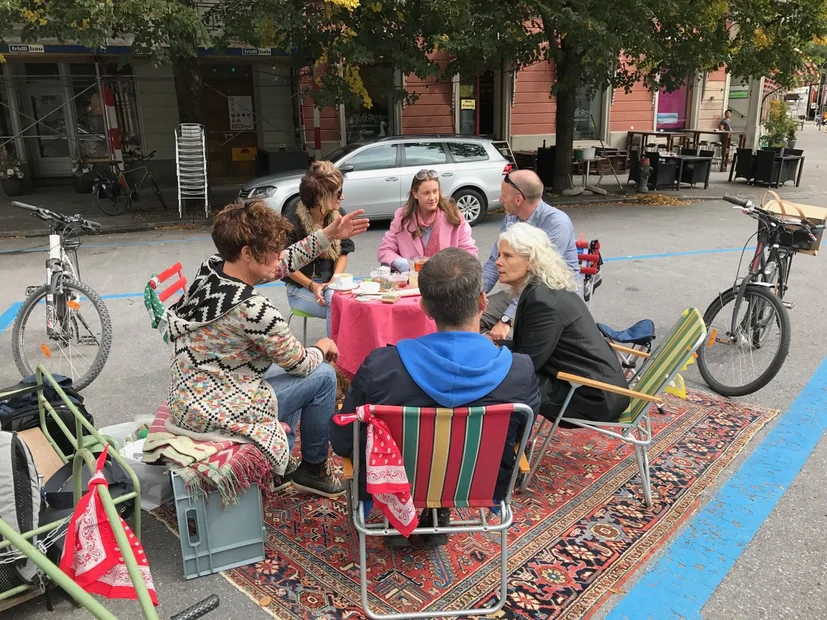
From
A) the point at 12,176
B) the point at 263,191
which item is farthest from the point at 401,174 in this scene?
the point at 12,176

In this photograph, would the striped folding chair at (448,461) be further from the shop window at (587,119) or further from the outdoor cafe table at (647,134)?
the shop window at (587,119)

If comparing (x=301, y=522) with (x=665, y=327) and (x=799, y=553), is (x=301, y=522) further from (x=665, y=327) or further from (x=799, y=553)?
A: (x=665, y=327)

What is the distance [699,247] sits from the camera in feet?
30.1

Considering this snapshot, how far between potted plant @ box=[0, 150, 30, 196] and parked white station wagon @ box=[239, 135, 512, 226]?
7.09 metres

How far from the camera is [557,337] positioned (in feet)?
10.4

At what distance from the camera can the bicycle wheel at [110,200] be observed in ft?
40.1

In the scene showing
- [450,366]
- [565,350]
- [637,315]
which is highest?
[450,366]

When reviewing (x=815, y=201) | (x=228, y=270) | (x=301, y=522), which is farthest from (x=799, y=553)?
(x=815, y=201)

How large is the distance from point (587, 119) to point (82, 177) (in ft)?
45.1

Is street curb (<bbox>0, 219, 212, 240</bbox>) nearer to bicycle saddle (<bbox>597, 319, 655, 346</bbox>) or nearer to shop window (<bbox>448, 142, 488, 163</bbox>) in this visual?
shop window (<bbox>448, 142, 488, 163</bbox>)

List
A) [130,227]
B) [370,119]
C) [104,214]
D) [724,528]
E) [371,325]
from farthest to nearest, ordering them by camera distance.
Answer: [370,119], [104,214], [130,227], [371,325], [724,528]

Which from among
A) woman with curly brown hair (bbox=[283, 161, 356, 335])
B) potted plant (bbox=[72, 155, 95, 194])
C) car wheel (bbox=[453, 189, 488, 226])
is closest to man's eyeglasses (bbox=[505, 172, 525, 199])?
woman with curly brown hair (bbox=[283, 161, 356, 335])

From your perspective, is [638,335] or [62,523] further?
[638,335]

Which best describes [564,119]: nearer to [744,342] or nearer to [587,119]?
[587,119]
